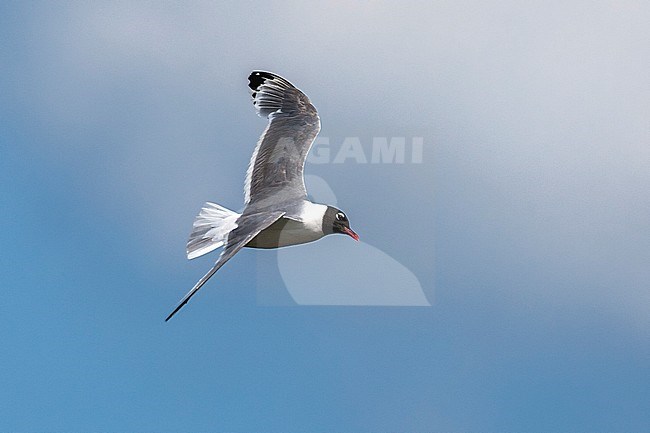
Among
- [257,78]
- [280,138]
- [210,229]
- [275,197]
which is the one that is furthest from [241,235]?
[257,78]

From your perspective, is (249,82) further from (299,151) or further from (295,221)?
(295,221)

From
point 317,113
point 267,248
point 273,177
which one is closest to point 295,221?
point 267,248

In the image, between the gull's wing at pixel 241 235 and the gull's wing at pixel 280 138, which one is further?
the gull's wing at pixel 280 138

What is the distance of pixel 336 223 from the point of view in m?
9.48

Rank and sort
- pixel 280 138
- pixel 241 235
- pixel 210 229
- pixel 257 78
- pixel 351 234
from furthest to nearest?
1. pixel 257 78
2. pixel 280 138
3. pixel 351 234
4. pixel 210 229
5. pixel 241 235

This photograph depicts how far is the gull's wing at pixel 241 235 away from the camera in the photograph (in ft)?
23.6

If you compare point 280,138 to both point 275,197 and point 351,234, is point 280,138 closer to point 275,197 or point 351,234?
point 275,197

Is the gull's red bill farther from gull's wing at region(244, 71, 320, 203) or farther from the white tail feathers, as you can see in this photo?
the white tail feathers

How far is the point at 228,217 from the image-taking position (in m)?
9.29

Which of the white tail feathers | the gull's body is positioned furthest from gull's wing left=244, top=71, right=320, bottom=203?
the white tail feathers

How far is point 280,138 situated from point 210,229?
164cm

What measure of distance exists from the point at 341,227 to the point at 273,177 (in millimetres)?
981

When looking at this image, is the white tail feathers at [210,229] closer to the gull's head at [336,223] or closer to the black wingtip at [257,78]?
the gull's head at [336,223]

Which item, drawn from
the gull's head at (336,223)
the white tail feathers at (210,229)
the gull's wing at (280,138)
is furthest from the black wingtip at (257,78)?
the gull's head at (336,223)
